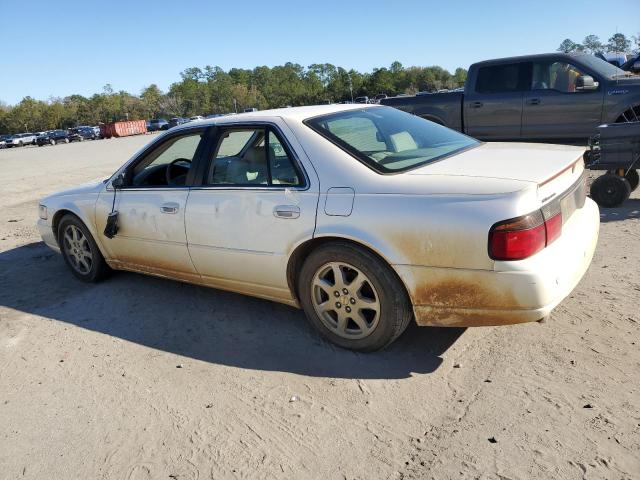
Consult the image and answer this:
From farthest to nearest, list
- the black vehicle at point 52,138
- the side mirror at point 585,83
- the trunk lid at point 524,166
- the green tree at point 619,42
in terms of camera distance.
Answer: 1. the black vehicle at point 52,138
2. the green tree at point 619,42
3. the side mirror at point 585,83
4. the trunk lid at point 524,166

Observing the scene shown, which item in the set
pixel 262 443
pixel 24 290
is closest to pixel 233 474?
pixel 262 443

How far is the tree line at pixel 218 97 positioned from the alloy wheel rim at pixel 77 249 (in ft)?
292

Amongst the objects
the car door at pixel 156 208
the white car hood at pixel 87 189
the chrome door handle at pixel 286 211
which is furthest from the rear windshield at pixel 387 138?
the white car hood at pixel 87 189

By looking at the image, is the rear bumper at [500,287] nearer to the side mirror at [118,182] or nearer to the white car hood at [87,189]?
the side mirror at [118,182]

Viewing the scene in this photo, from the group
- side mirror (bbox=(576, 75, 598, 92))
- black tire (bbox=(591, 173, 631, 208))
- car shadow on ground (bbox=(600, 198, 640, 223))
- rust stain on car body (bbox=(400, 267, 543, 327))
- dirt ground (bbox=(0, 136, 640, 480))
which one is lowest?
dirt ground (bbox=(0, 136, 640, 480))

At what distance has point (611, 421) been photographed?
2.55 meters

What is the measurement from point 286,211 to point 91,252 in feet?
8.41

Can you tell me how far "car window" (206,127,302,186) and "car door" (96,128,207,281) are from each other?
20 centimetres

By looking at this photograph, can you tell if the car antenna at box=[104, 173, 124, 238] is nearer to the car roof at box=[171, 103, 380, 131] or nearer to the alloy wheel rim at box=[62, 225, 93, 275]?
the alloy wheel rim at box=[62, 225, 93, 275]

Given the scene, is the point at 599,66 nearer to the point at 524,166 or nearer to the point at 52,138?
the point at 524,166

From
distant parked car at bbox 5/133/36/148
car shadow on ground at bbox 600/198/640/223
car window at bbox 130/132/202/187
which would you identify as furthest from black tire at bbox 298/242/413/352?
distant parked car at bbox 5/133/36/148

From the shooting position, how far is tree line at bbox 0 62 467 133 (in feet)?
336

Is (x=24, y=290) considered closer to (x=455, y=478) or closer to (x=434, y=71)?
(x=455, y=478)

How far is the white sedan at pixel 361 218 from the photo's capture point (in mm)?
2820
